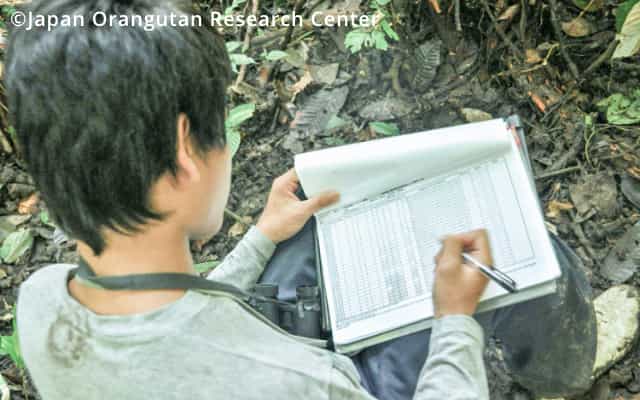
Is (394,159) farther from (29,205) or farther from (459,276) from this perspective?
(29,205)

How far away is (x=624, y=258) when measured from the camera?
1.97 meters

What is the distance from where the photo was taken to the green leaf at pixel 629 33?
1.83 meters

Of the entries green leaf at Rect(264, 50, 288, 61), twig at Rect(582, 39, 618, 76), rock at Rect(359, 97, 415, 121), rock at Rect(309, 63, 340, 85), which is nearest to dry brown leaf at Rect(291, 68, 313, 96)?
rock at Rect(309, 63, 340, 85)

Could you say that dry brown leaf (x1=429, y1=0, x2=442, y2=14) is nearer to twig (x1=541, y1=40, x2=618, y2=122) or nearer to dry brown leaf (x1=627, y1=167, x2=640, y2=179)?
twig (x1=541, y1=40, x2=618, y2=122)

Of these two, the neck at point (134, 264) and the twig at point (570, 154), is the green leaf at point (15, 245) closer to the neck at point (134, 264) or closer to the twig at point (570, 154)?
the neck at point (134, 264)

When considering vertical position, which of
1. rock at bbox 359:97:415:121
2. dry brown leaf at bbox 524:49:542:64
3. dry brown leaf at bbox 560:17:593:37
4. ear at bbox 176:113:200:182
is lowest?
rock at bbox 359:97:415:121

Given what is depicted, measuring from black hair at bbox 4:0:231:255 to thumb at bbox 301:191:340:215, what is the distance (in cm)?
59

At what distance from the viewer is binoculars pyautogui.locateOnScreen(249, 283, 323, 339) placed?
1.39 metres

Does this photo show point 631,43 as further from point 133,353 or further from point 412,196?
point 133,353

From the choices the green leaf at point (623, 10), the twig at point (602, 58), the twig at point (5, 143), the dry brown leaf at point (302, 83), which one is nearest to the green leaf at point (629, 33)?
the green leaf at point (623, 10)

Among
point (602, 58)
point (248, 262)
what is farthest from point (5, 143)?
point (602, 58)

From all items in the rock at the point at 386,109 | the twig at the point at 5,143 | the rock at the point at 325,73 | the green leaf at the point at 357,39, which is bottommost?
the twig at the point at 5,143

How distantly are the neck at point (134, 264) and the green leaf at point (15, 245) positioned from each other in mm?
1494

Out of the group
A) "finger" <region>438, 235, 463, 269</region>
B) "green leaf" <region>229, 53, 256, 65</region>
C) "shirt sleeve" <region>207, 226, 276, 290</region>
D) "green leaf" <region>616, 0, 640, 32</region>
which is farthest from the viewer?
"green leaf" <region>229, 53, 256, 65</region>
